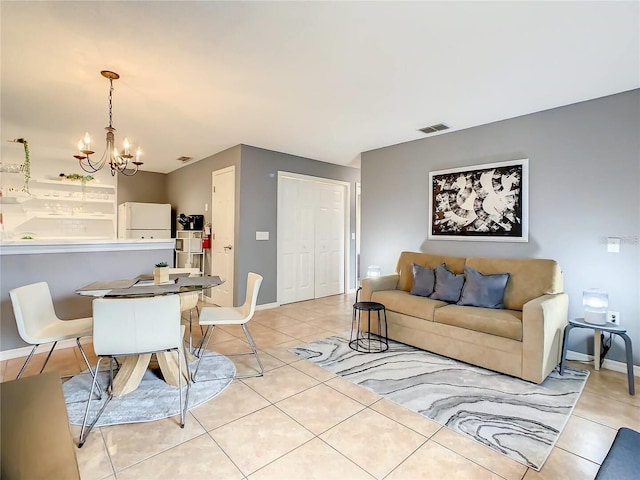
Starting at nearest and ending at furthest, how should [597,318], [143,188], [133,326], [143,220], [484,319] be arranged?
[133,326]
[597,318]
[484,319]
[143,220]
[143,188]

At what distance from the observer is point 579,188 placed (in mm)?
3135

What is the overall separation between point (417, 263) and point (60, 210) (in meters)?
6.44

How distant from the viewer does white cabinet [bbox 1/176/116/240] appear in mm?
5579

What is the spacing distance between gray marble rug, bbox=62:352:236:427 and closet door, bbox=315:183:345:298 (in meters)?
3.14

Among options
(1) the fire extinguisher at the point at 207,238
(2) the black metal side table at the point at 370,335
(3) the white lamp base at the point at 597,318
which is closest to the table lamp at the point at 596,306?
(3) the white lamp base at the point at 597,318

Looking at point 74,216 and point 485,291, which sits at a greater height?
point 74,216

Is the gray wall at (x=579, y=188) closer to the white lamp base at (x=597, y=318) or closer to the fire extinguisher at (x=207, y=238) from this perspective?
the white lamp base at (x=597, y=318)

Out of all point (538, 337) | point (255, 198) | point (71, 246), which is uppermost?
point (255, 198)

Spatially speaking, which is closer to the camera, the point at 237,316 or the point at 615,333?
the point at 615,333

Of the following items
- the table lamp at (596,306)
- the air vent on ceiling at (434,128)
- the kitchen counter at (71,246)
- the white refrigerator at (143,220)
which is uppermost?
the air vent on ceiling at (434,128)

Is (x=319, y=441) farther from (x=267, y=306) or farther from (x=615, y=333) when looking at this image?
(x=267, y=306)

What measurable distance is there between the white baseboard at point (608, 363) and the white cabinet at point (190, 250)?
17.3 ft

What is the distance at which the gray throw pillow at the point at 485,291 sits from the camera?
10.2 feet

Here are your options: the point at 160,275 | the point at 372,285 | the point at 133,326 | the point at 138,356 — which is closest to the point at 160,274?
the point at 160,275
